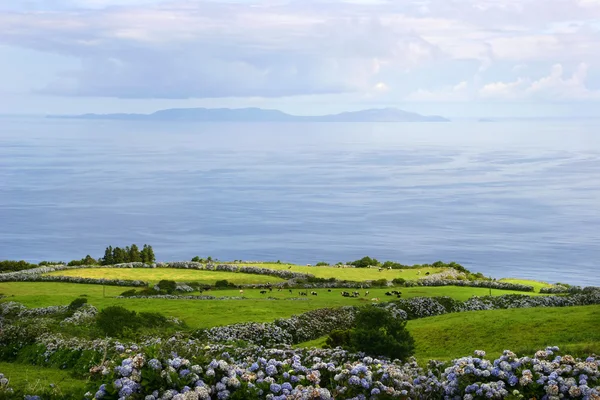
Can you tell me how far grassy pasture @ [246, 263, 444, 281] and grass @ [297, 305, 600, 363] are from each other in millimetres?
29852

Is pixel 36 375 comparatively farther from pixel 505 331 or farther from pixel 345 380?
pixel 505 331

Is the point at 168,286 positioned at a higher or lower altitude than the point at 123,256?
lower

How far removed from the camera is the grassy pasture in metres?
61.8

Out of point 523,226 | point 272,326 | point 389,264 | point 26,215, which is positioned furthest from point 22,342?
point 26,215

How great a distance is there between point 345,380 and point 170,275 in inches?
1966

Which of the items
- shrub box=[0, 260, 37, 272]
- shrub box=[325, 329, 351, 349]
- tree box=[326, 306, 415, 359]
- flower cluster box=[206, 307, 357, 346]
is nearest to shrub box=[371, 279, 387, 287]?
flower cluster box=[206, 307, 357, 346]

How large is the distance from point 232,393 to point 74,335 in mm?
14506

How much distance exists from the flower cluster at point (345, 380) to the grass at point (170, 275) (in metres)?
43.0

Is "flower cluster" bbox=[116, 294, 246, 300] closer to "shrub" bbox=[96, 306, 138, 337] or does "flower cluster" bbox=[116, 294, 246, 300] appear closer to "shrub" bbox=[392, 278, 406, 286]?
"shrub" bbox=[392, 278, 406, 286]

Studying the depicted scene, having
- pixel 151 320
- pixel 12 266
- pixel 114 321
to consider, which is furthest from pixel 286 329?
pixel 12 266

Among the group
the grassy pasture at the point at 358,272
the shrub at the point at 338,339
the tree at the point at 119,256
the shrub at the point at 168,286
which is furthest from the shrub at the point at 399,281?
the tree at the point at 119,256

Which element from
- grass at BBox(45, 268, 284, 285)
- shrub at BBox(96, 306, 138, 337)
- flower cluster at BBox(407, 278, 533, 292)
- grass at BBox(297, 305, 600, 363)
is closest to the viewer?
grass at BBox(297, 305, 600, 363)

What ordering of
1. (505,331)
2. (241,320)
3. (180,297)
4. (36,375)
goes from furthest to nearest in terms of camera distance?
(180,297)
(241,320)
(505,331)
(36,375)

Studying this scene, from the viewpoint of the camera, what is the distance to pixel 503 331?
2722 centimetres
